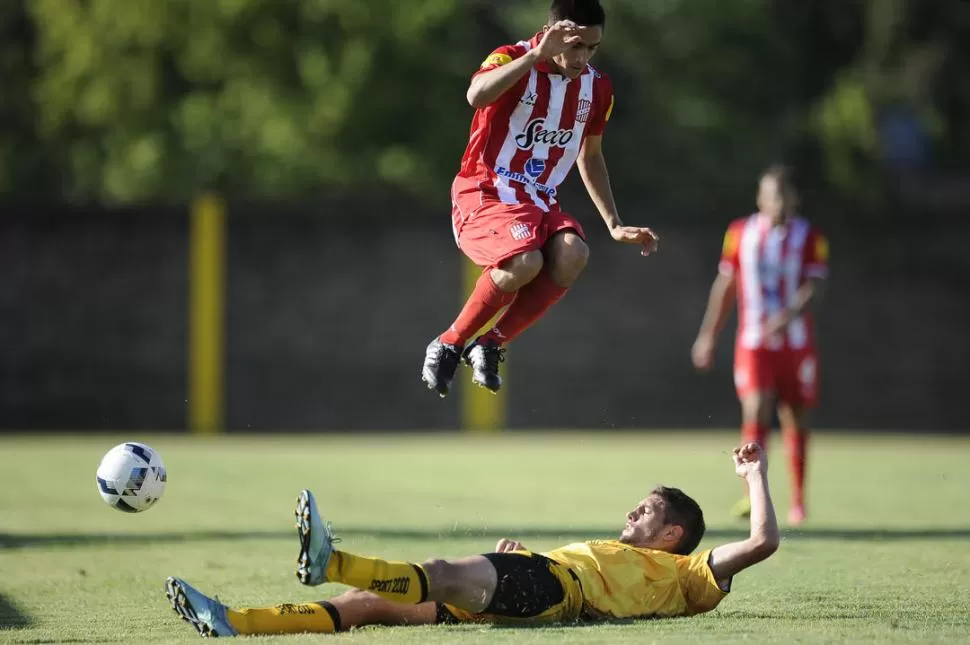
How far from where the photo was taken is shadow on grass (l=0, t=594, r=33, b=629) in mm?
5898

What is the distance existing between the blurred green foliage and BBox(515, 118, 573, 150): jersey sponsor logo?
1281cm

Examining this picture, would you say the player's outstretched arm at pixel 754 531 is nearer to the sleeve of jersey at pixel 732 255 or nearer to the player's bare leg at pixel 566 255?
the player's bare leg at pixel 566 255

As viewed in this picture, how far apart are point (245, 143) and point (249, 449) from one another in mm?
12260

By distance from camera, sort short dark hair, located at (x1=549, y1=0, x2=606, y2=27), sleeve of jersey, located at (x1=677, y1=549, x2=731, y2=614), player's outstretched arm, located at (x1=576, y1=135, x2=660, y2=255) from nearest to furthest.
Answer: sleeve of jersey, located at (x1=677, y1=549, x2=731, y2=614)
short dark hair, located at (x1=549, y1=0, x2=606, y2=27)
player's outstretched arm, located at (x1=576, y1=135, x2=660, y2=255)

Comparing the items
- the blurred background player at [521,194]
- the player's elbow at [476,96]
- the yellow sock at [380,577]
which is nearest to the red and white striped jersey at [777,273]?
the blurred background player at [521,194]

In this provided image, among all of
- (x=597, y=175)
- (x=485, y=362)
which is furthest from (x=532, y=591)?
(x=597, y=175)

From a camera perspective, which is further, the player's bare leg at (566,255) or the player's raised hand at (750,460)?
the player's bare leg at (566,255)

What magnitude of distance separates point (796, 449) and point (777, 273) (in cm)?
133

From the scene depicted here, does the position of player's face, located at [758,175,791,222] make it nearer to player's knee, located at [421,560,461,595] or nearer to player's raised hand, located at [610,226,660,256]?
player's raised hand, located at [610,226,660,256]

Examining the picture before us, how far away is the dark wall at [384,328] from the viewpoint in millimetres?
19062

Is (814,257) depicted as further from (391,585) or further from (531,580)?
(391,585)

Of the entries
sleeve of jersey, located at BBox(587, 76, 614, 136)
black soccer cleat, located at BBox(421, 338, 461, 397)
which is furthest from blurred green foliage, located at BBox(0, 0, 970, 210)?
black soccer cleat, located at BBox(421, 338, 461, 397)

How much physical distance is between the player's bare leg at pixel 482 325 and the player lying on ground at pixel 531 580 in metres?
1.17

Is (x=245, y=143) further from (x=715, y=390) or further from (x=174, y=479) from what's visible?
(x=174, y=479)
